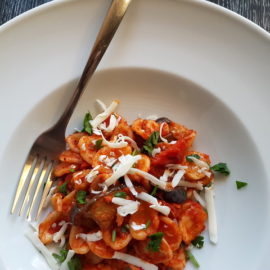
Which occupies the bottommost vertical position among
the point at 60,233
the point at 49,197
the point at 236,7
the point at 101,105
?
the point at 60,233

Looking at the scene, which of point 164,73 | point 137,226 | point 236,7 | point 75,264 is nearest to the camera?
point 137,226

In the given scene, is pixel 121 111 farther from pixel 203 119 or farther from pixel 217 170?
pixel 217 170

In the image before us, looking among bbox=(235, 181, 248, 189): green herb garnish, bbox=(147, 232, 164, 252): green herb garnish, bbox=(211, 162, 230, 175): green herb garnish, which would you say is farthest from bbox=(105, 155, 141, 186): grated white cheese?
bbox=(235, 181, 248, 189): green herb garnish

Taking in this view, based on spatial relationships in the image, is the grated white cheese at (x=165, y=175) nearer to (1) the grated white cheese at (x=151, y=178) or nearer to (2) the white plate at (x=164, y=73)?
(1) the grated white cheese at (x=151, y=178)

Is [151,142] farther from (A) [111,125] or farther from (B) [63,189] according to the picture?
(B) [63,189]

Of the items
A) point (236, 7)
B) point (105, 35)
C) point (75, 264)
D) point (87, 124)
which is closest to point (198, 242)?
Result: point (75, 264)

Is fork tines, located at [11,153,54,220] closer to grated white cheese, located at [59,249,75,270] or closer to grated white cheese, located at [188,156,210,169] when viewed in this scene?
grated white cheese, located at [59,249,75,270]

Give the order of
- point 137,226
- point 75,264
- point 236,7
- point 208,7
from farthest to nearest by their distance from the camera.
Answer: point 236,7, point 208,7, point 75,264, point 137,226
